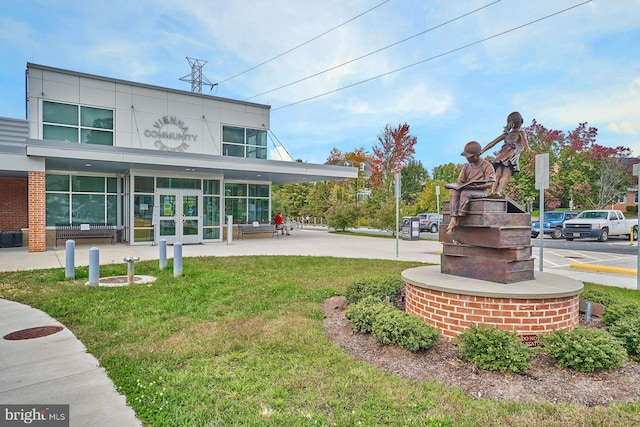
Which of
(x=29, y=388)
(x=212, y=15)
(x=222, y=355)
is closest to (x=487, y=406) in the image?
(x=222, y=355)

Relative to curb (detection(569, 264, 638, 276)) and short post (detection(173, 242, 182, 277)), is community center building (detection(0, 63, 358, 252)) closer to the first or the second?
short post (detection(173, 242, 182, 277))

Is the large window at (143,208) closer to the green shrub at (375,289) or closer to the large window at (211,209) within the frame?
the large window at (211,209)

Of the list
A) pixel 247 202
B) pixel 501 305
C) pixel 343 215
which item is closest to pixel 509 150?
pixel 501 305

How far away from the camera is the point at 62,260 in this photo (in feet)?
40.5

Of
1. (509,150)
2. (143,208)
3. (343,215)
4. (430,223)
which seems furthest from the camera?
(430,223)

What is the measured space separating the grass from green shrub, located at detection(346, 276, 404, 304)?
2.25ft

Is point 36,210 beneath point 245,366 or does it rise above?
above

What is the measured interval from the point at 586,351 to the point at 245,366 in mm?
3475

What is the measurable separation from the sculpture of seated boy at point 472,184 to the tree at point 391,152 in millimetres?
37830

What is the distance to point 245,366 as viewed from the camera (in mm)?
3975

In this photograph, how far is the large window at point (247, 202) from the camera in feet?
71.6

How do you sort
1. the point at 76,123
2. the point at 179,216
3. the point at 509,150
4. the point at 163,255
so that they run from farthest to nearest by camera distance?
the point at 179,216
the point at 76,123
the point at 163,255
the point at 509,150

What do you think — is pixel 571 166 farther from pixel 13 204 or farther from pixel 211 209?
pixel 13 204

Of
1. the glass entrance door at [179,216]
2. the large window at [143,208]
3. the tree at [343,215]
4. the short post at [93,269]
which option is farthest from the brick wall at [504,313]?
the tree at [343,215]
